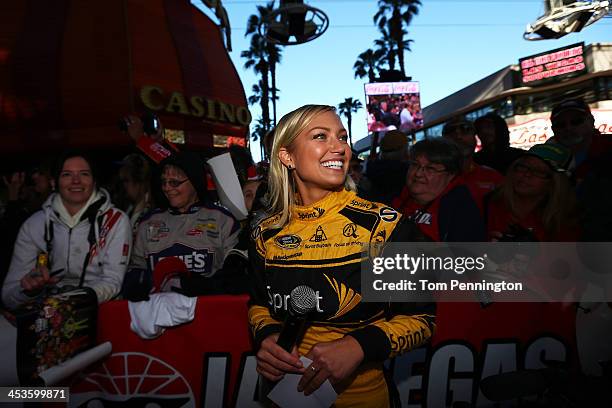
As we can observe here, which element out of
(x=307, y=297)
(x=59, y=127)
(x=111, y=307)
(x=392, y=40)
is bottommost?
(x=111, y=307)

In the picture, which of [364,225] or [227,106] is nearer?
[364,225]

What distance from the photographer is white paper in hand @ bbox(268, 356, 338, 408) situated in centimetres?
158

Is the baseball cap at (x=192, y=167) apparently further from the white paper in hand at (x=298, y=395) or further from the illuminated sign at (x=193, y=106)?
the illuminated sign at (x=193, y=106)

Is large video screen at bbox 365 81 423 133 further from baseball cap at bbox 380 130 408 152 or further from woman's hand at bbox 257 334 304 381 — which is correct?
woman's hand at bbox 257 334 304 381

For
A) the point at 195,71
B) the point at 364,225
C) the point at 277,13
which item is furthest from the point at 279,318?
the point at 195,71

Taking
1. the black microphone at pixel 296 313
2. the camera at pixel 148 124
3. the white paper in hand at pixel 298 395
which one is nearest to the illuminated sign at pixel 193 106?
the camera at pixel 148 124

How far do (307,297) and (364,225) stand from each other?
386 mm

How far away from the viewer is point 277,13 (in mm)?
8922

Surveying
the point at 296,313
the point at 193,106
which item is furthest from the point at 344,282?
the point at 193,106

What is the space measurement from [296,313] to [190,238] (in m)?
1.96

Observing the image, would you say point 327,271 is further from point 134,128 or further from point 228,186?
point 134,128

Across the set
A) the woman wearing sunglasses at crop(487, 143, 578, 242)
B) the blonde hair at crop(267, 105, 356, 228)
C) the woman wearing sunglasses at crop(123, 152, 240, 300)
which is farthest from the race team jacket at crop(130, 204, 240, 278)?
the woman wearing sunglasses at crop(487, 143, 578, 242)

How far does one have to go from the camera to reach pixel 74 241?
3.23 m

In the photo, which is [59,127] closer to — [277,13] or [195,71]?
[195,71]
